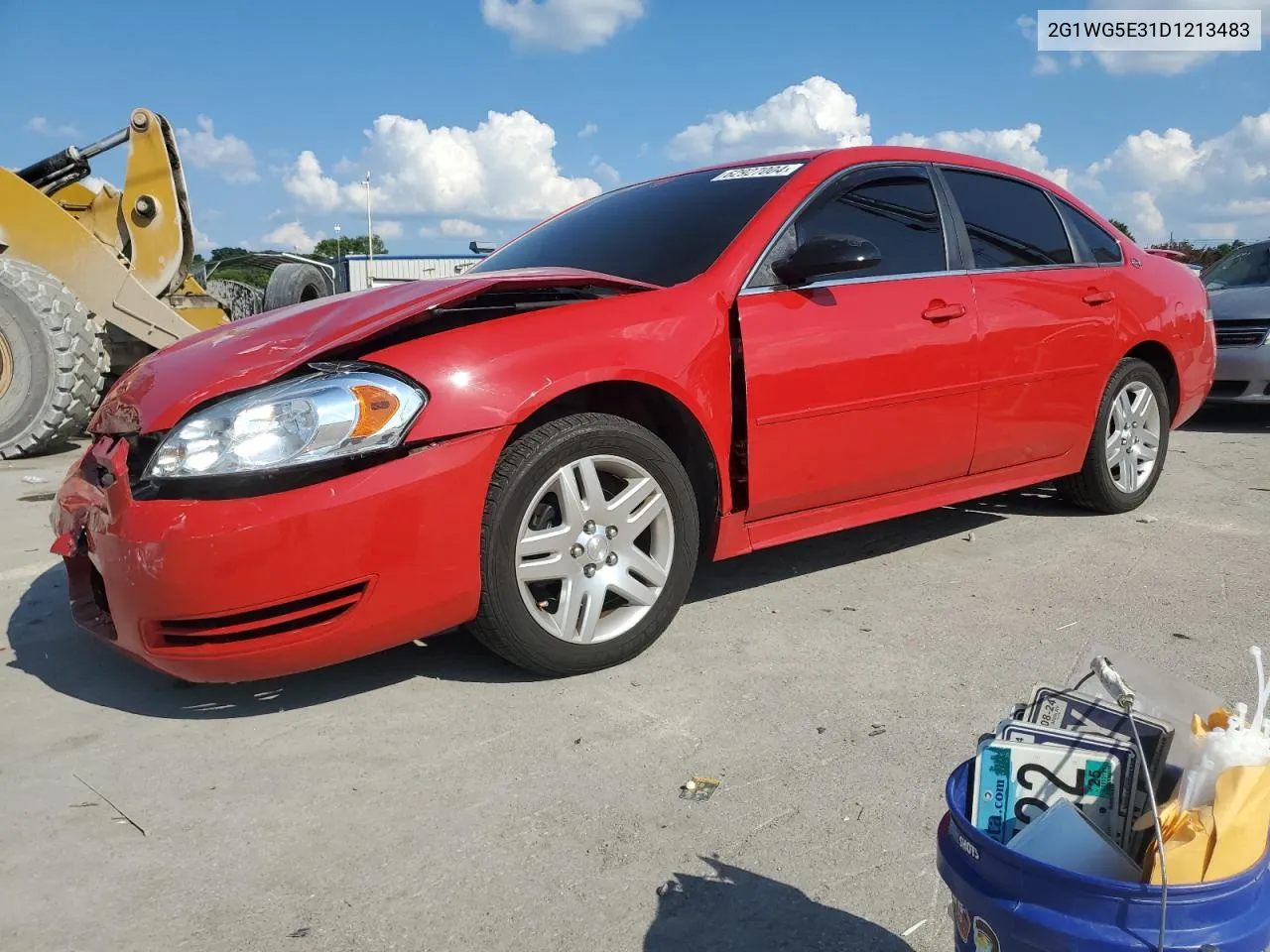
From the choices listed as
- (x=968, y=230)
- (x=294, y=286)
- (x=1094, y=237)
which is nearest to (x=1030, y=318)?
(x=968, y=230)

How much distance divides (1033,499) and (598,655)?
3.04 m

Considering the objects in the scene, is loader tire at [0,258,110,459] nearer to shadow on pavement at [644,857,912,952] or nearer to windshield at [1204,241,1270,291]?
shadow on pavement at [644,857,912,952]

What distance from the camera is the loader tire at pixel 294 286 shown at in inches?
423

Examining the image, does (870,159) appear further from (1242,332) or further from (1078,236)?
(1242,332)

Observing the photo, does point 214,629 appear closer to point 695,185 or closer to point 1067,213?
point 695,185

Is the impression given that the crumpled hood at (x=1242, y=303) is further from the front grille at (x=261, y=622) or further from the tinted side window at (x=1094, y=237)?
the front grille at (x=261, y=622)

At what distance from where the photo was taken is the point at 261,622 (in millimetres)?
2439

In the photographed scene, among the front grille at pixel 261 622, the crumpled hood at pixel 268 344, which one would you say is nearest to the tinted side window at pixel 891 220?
the crumpled hood at pixel 268 344

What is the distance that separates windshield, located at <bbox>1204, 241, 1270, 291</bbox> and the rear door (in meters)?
4.70

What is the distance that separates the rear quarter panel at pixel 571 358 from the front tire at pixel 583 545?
0.13m

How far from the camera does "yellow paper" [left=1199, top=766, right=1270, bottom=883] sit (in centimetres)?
114

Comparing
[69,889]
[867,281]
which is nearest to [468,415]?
[69,889]

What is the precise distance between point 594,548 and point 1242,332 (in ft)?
21.5

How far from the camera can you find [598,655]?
2.87 metres
